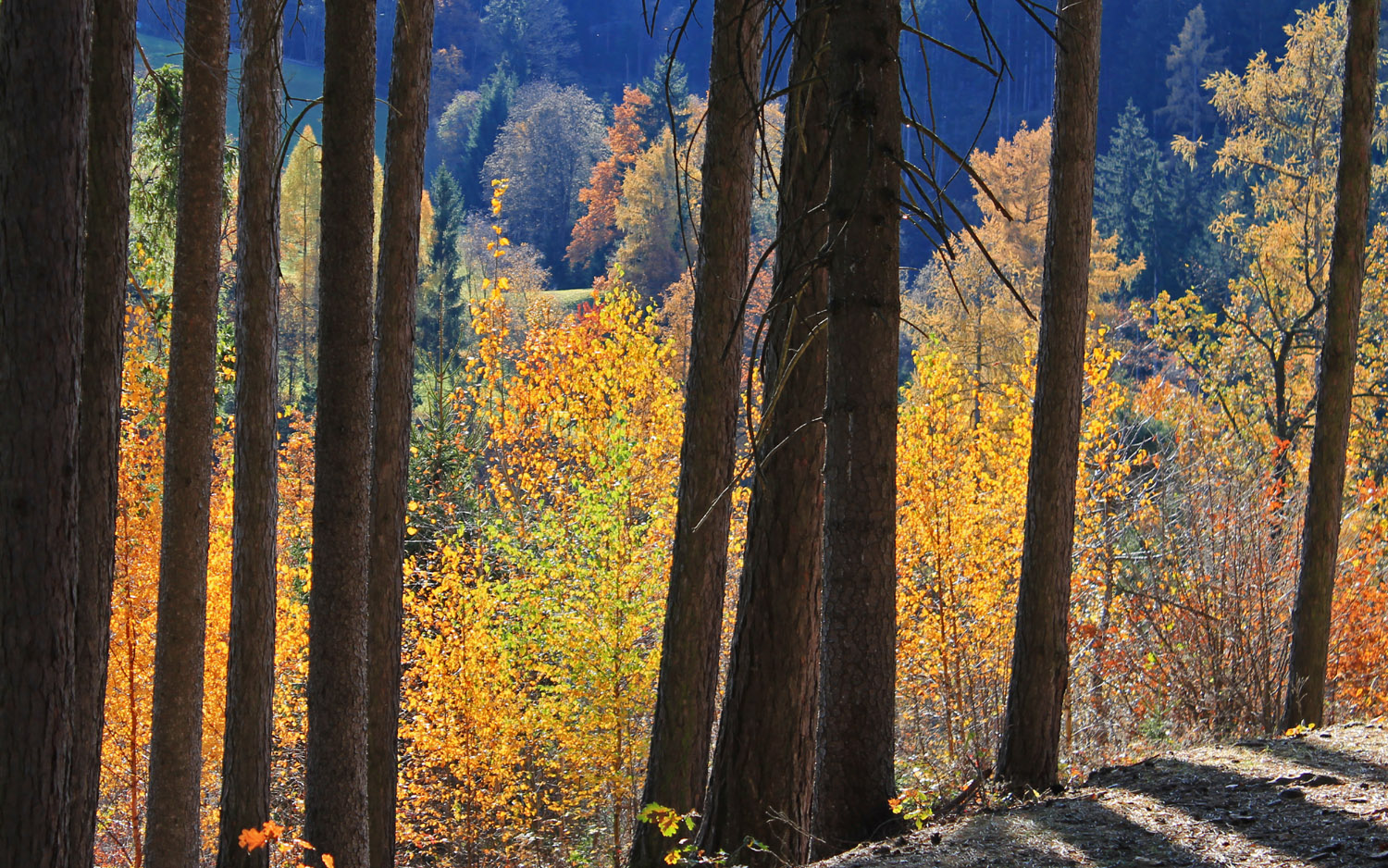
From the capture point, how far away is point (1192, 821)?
4.27 metres

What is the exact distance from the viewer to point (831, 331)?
366cm

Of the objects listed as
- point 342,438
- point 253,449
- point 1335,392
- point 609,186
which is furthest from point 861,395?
point 609,186

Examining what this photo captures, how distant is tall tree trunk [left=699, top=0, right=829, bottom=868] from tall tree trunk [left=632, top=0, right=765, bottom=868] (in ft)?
4.55

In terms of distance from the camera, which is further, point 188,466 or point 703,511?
point 188,466

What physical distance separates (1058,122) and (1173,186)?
176 feet

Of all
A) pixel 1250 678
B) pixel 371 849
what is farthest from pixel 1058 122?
pixel 371 849

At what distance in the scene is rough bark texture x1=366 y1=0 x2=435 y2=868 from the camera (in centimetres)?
695

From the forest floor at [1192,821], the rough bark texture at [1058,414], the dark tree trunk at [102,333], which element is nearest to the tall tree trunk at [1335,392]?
the forest floor at [1192,821]

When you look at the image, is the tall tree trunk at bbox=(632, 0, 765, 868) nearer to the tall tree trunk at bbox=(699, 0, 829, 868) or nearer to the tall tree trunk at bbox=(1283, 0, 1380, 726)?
the tall tree trunk at bbox=(699, 0, 829, 868)

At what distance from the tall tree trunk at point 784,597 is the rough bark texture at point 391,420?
314 cm

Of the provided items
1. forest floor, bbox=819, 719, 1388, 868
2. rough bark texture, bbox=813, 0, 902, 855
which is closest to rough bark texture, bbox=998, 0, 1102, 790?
forest floor, bbox=819, 719, 1388, 868

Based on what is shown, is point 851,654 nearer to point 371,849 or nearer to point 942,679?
point 371,849

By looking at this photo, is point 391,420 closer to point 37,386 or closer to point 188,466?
point 188,466

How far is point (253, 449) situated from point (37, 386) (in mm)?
3591
